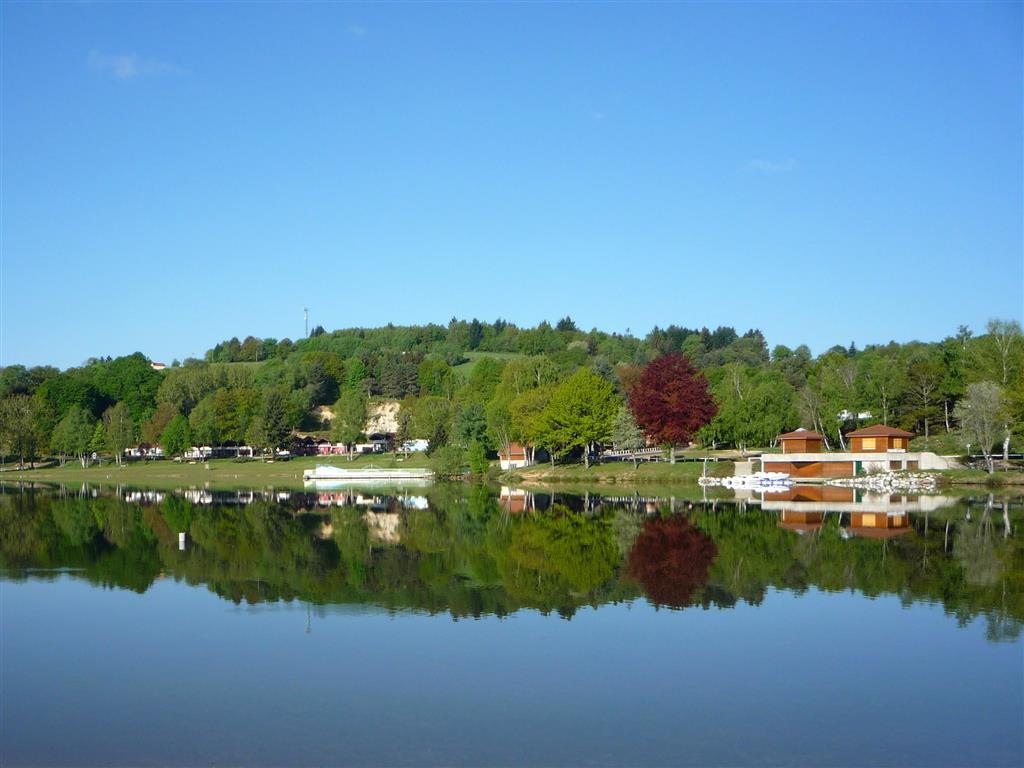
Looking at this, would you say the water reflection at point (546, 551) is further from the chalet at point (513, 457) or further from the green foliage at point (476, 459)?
the chalet at point (513, 457)

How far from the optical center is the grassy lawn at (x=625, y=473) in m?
77.9

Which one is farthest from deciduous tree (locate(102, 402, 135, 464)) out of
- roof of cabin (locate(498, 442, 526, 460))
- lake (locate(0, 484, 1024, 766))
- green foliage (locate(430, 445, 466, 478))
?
lake (locate(0, 484, 1024, 766))

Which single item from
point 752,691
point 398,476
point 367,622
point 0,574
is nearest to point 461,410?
point 398,476

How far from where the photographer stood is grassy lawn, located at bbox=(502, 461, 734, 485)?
256 feet

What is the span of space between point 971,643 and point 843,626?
8.44 ft

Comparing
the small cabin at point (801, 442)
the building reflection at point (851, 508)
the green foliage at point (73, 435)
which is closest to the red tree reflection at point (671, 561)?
the building reflection at point (851, 508)

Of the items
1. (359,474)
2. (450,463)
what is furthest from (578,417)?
(359,474)

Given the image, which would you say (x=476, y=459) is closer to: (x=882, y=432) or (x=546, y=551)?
(x=882, y=432)

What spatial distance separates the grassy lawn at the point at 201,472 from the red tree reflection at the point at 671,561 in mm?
52486

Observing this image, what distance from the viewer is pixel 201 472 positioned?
9969 cm

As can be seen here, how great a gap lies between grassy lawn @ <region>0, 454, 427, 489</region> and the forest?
280 cm

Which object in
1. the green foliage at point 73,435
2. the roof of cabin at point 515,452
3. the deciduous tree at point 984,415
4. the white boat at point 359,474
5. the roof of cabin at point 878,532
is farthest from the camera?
the green foliage at point 73,435

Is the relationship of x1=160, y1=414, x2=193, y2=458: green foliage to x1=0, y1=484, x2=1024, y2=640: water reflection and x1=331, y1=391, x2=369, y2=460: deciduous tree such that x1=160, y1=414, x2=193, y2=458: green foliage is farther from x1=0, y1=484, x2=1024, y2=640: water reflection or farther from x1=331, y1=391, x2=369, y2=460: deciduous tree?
x1=0, y1=484, x2=1024, y2=640: water reflection

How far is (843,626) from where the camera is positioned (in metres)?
20.7
